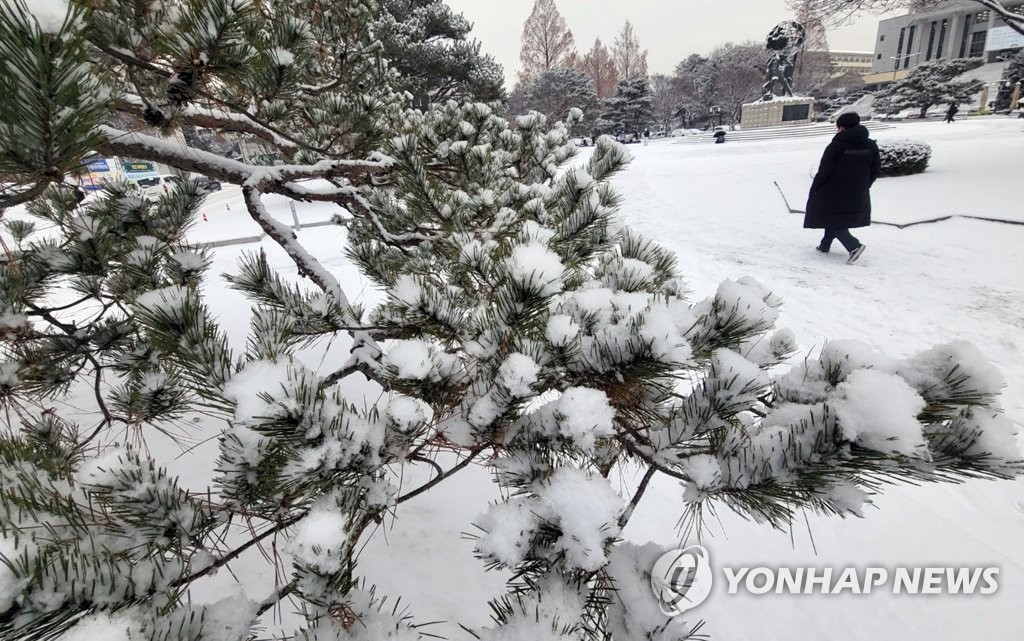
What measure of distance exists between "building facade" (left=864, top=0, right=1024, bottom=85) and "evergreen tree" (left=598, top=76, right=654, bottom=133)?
2569 cm

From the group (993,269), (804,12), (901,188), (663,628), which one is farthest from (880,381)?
(804,12)

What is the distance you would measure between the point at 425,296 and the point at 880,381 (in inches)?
29.7

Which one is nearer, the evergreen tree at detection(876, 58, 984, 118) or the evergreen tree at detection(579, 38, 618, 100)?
the evergreen tree at detection(876, 58, 984, 118)

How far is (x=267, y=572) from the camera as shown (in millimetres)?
1935

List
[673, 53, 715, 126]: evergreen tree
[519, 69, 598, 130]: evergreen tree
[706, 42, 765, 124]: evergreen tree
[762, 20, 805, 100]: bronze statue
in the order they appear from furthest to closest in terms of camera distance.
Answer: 1. [673, 53, 715, 126]: evergreen tree
2. [706, 42, 765, 124]: evergreen tree
3. [519, 69, 598, 130]: evergreen tree
4. [762, 20, 805, 100]: bronze statue

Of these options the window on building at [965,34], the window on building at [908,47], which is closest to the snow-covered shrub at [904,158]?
the window on building at [965,34]

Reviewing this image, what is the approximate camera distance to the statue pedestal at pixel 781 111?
70.4 ft

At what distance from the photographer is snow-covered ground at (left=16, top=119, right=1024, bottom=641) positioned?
1.77m

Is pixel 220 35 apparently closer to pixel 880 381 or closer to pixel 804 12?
pixel 880 381

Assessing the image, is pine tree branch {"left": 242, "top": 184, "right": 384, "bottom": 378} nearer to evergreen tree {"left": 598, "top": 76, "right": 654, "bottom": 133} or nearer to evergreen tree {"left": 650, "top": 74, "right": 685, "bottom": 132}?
evergreen tree {"left": 598, "top": 76, "right": 654, "bottom": 133}

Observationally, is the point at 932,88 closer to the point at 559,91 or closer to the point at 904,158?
the point at 559,91

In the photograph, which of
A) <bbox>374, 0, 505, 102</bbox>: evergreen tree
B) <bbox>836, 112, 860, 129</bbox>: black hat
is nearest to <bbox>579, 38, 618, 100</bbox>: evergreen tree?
<bbox>374, 0, 505, 102</bbox>: evergreen tree

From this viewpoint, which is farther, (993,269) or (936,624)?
(993,269)

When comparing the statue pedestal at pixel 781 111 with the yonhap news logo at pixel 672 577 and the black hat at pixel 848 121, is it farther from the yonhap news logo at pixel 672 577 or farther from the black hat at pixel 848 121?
the yonhap news logo at pixel 672 577
